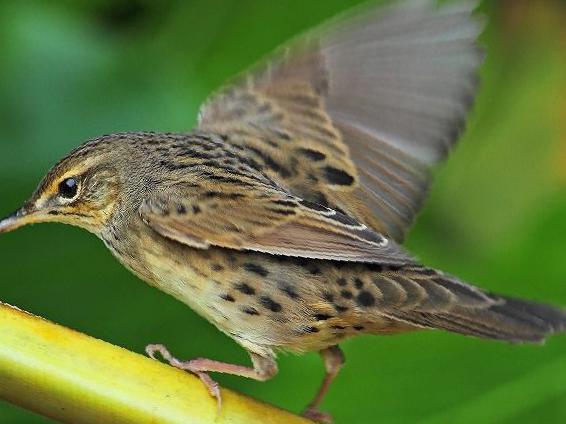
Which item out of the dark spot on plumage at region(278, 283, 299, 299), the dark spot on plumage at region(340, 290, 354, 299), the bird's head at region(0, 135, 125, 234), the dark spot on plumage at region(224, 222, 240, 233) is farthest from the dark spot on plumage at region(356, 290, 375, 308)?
the bird's head at region(0, 135, 125, 234)

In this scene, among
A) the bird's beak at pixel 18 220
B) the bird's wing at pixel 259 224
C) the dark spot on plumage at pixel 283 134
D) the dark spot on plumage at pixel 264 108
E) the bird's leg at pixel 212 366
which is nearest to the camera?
the bird's leg at pixel 212 366

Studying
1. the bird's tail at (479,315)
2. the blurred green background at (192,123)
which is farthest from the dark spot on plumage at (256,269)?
the blurred green background at (192,123)

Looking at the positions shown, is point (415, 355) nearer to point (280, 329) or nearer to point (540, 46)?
point (280, 329)

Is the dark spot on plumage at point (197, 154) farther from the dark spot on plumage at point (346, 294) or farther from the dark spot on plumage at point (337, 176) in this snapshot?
the dark spot on plumage at point (346, 294)

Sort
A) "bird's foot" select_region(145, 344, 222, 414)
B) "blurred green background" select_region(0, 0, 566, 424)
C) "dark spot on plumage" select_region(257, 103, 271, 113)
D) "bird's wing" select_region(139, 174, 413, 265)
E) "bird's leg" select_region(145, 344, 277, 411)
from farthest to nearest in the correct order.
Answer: "blurred green background" select_region(0, 0, 566, 424) → "dark spot on plumage" select_region(257, 103, 271, 113) → "bird's wing" select_region(139, 174, 413, 265) → "bird's leg" select_region(145, 344, 277, 411) → "bird's foot" select_region(145, 344, 222, 414)

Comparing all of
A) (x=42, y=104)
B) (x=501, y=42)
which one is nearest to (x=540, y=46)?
(x=501, y=42)

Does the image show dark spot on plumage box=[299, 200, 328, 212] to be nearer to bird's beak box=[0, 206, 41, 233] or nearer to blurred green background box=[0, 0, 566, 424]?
bird's beak box=[0, 206, 41, 233]

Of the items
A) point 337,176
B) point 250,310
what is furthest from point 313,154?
point 250,310
